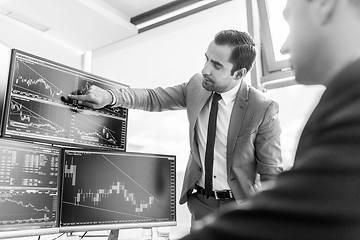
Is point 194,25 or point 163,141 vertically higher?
point 194,25

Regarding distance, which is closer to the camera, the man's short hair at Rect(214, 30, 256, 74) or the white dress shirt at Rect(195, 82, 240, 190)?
the white dress shirt at Rect(195, 82, 240, 190)

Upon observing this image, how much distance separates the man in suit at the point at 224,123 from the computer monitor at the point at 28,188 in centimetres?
30

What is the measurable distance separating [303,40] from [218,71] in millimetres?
1554

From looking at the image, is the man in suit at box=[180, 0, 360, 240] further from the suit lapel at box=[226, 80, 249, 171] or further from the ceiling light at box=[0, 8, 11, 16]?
the ceiling light at box=[0, 8, 11, 16]

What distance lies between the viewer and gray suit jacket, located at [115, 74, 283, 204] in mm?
1762

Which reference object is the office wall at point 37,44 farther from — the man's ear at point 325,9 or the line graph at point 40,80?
the man's ear at point 325,9

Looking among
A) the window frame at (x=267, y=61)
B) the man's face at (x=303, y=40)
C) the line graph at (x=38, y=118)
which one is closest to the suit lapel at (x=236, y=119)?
the line graph at (x=38, y=118)

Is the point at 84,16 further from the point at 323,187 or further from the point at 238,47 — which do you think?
the point at 323,187

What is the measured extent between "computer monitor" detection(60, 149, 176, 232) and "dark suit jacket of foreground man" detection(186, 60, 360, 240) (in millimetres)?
1378

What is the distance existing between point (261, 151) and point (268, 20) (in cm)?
162

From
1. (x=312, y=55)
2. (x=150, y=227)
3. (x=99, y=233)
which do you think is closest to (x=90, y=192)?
(x=150, y=227)

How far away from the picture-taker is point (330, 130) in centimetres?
33

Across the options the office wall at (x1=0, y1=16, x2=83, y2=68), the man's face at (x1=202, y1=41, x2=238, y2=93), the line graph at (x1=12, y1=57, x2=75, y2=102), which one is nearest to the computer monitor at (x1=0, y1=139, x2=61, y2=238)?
Result: the line graph at (x1=12, y1=57, x2=75, y2=102)

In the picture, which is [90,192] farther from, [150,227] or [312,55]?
[312,55]
